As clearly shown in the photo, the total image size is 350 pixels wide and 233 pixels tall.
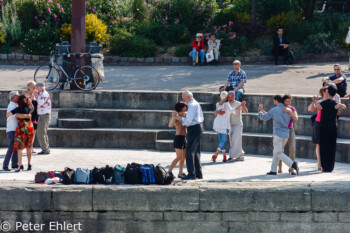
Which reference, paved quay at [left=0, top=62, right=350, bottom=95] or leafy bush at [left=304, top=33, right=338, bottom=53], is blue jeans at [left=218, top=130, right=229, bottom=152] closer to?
paved quay at [left=0, top=62, right=350, bottom=95]

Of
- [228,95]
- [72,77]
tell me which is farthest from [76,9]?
[228,95]

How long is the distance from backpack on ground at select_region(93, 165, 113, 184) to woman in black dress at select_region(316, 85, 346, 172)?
157 inches

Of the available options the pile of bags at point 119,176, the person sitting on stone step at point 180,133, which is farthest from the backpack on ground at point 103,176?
the person sitting on stone step at point 180,133

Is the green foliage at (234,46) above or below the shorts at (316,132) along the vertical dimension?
above

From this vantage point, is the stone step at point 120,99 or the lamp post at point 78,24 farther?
the lamp post at point 78,24

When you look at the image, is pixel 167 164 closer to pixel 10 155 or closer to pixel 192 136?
pixel 192 136

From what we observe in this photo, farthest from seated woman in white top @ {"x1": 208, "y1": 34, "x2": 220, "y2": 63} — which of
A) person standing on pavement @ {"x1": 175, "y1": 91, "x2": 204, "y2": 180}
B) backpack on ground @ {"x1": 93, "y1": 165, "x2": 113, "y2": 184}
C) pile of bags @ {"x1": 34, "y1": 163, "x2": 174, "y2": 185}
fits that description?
backpack on ground @ {"x1": 93, "y1": 165, "x2": 113, "y2": 184}

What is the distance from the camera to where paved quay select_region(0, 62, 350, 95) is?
669 inches

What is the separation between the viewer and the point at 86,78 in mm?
16125

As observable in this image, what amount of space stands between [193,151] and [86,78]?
568 centimetres

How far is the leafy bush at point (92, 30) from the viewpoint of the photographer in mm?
21906

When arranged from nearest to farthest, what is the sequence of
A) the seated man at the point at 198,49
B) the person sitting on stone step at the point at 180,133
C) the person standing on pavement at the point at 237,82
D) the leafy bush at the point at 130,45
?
the person sitting on stone step at the point at 180,133, the person standing on pavement at the point at 237,82, the seated man at the point at 198,49, the leafy bush at the point at 130,45

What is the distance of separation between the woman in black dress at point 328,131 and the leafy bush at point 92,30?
11789 mm

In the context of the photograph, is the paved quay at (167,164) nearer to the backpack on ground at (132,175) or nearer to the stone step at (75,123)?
the stone step at (75,123)
